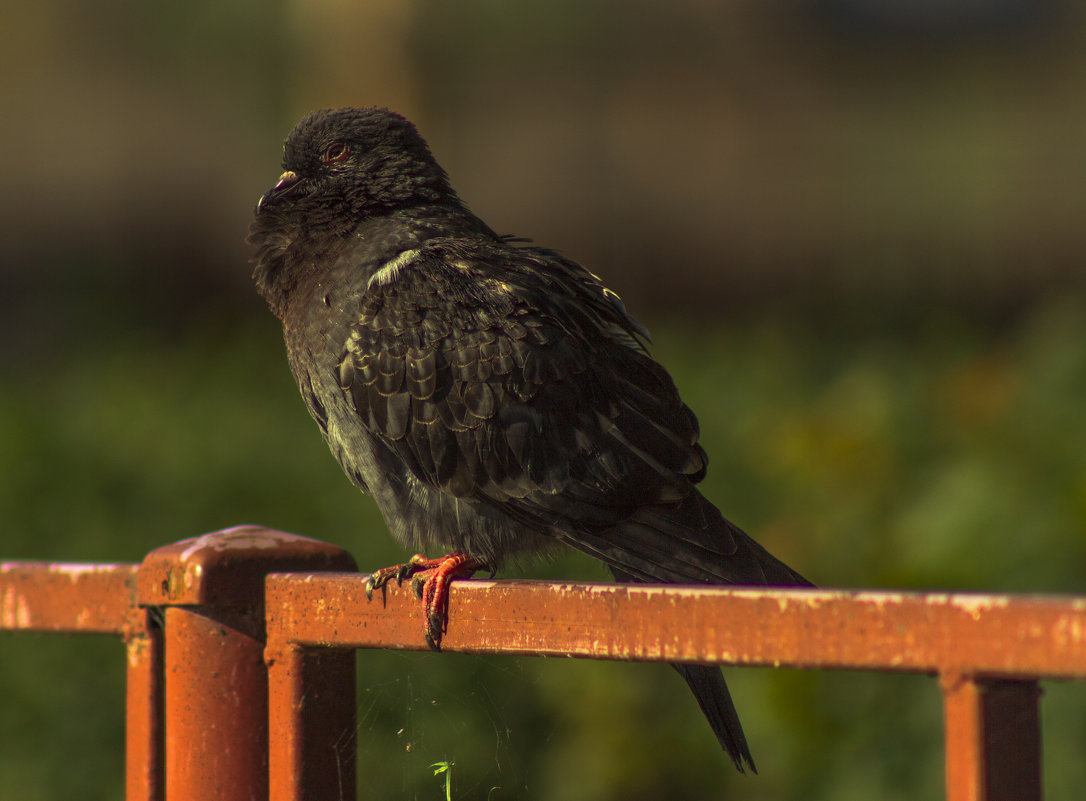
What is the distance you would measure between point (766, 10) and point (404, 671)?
8724mm

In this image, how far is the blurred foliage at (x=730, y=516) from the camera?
3750 millimetres

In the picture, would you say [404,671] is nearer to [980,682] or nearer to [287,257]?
[287,257]

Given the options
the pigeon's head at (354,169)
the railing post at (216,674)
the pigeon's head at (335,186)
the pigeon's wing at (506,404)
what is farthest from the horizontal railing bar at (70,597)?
the pigeon's head at (354,169)

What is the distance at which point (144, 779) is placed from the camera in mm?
2242

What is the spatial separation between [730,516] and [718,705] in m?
2.82

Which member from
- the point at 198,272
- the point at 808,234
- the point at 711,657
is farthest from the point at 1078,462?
the point at 198,272

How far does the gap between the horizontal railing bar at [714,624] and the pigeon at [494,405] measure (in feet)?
2.31

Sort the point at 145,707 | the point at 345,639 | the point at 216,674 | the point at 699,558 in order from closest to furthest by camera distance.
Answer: the point at 345,639
the point at 216,674
the point at 145,707
the point at 699,558

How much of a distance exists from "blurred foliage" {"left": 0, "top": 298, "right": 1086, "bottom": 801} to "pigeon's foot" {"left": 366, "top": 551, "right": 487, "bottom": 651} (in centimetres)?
30

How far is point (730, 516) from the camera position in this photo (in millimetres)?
5215

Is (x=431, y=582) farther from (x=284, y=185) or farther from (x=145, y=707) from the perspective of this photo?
(x=284, y=185)

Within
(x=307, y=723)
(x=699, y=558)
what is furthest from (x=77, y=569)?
(x=699, y=558)

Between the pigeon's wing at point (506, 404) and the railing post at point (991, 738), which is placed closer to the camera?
the railing post at point (991, 738)

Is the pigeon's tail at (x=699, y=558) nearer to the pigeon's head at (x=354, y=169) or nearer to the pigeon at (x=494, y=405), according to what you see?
the pigeon at (x=494, y=405)
